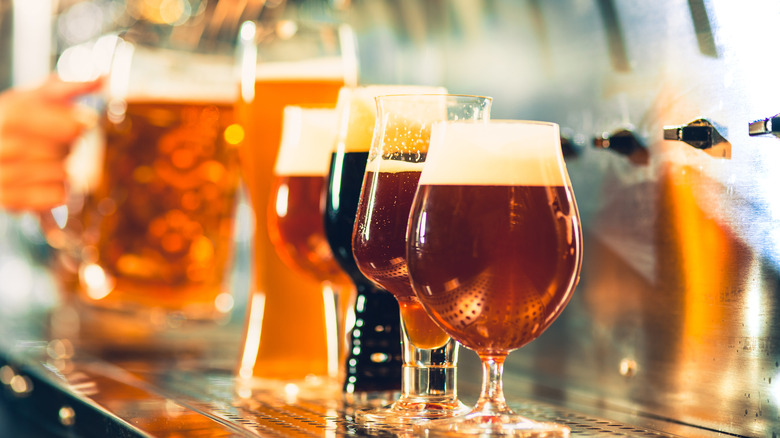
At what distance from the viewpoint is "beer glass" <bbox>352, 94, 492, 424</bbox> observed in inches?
37.0

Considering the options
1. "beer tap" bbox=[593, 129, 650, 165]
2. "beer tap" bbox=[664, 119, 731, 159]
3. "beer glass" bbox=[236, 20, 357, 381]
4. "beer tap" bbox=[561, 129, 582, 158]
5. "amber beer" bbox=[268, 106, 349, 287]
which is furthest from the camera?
"beer glass" bbox=[236, 20, 357, 381]

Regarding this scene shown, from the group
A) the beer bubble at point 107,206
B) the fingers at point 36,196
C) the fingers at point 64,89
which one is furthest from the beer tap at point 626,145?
the fingers at point 36,196

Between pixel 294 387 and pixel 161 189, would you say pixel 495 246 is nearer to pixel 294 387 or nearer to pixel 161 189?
pixel 294 387

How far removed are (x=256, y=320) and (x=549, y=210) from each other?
27.3 inches

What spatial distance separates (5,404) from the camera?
60.1 inches

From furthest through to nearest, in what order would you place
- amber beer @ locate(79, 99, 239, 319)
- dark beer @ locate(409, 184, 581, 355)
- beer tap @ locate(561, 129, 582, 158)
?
amber beer @ locate(79, 99, 239, 319), beer tap @ locate(561, 129, 582, 158), dark beer @ locate(409, 184, 581, 355)

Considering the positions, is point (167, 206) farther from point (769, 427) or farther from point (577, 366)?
point (769, 427)

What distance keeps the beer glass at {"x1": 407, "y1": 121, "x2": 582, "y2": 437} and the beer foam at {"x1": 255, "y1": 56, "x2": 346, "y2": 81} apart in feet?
2.09

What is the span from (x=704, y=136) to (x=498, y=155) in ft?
0.76

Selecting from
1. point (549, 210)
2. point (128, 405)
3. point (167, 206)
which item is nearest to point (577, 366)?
point (549, 210)

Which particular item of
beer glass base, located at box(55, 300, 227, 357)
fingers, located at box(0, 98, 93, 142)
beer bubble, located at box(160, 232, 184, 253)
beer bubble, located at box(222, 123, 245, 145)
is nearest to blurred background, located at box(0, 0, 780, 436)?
beer bubble, located at box(222, 123, 245, 145)

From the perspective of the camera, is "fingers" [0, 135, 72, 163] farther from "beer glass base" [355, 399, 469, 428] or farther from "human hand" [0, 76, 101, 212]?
"beer glass base" [355, 399, 469, 428]

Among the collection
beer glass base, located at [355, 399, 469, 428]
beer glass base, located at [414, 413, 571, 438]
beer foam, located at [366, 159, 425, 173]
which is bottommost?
beer glass base, located at [355, 399, 469, 428]

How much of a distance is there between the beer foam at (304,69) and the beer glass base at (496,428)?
737 millimetres
